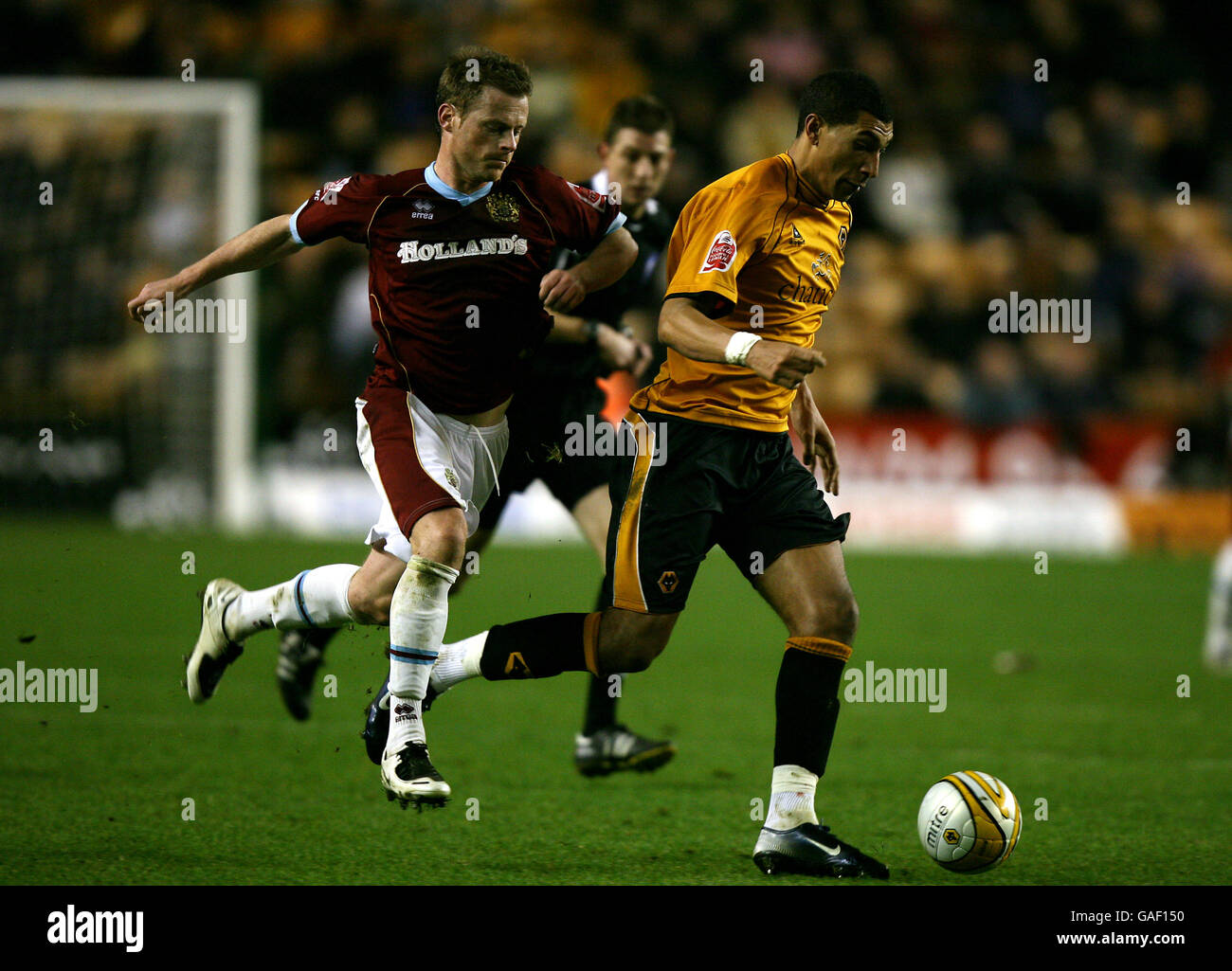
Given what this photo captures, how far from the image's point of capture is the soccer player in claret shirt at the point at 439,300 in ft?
16.1

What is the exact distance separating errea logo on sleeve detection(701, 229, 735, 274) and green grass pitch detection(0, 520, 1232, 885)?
5.59 ft

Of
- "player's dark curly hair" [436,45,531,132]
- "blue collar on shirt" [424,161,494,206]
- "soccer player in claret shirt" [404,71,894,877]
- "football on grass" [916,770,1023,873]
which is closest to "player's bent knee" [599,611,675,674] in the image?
"soccer player in claret shirt" [404,71,894,877]

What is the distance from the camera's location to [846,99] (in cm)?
467

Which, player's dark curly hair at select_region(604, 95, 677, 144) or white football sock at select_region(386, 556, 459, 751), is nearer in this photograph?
white football sock at select_region(386, 556, 459, 751)

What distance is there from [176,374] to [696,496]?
10.8m

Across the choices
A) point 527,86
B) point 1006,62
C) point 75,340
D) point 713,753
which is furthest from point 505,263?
point 1006,62

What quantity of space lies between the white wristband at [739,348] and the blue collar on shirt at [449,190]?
111cm

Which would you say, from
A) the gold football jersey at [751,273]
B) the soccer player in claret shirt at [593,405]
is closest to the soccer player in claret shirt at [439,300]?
the gold football jersey at [751,273]

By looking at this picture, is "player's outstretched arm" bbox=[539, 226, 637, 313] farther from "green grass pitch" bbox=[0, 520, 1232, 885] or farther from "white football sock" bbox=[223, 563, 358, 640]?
"green grass pitch" bbox=[0, 520, 1232, 885]

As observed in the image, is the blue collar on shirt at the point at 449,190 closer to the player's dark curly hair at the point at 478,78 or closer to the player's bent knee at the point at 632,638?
the player's dark curly hair at the point at 478,78

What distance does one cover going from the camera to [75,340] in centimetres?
1428

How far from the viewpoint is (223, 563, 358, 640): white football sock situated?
5.39 m

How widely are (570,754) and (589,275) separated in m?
2.33
